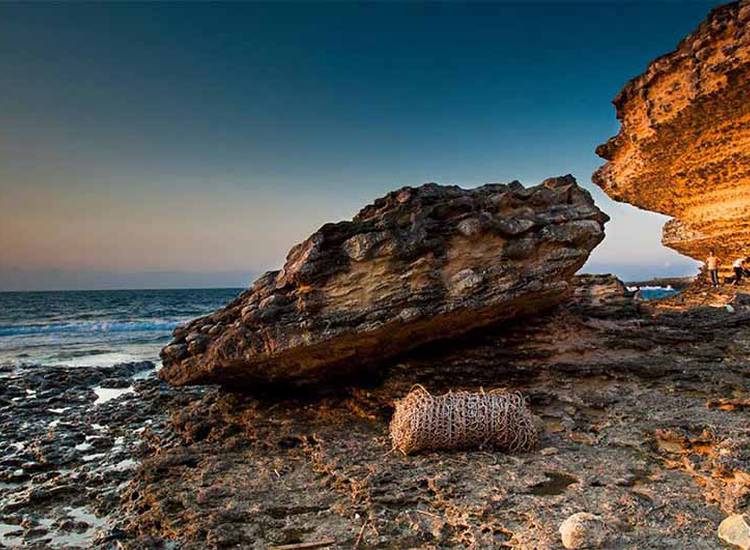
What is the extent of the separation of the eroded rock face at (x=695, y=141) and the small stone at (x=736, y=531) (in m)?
9.95

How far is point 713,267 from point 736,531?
1370 cm

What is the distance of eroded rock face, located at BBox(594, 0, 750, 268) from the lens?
11.0 metres

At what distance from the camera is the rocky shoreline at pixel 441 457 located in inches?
201

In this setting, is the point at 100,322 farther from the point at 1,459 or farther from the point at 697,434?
the point at 697,434

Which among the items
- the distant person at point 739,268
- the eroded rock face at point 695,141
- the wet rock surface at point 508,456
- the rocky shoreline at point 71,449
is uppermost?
the eroded rock face at point 695,141

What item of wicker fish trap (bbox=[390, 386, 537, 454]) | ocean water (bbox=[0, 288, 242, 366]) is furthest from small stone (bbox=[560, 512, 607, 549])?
ocean water (bbox=[0, 288, 242, 366])

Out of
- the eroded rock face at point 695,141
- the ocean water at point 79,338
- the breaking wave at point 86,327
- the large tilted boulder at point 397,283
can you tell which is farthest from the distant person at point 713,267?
the breaking wave at point 86,327

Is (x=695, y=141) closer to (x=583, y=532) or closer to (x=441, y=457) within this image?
(x=441, y=457)

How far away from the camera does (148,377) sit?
16406mm

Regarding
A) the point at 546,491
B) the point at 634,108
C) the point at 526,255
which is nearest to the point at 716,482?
the point at 546,491

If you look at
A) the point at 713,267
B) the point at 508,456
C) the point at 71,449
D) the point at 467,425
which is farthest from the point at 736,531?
the point at 713,267

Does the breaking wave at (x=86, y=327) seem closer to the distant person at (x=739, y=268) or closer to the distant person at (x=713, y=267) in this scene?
the distant person at (x=713, y=267)

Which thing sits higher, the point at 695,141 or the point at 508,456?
the point at 695,141

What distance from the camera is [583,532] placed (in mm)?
4430
